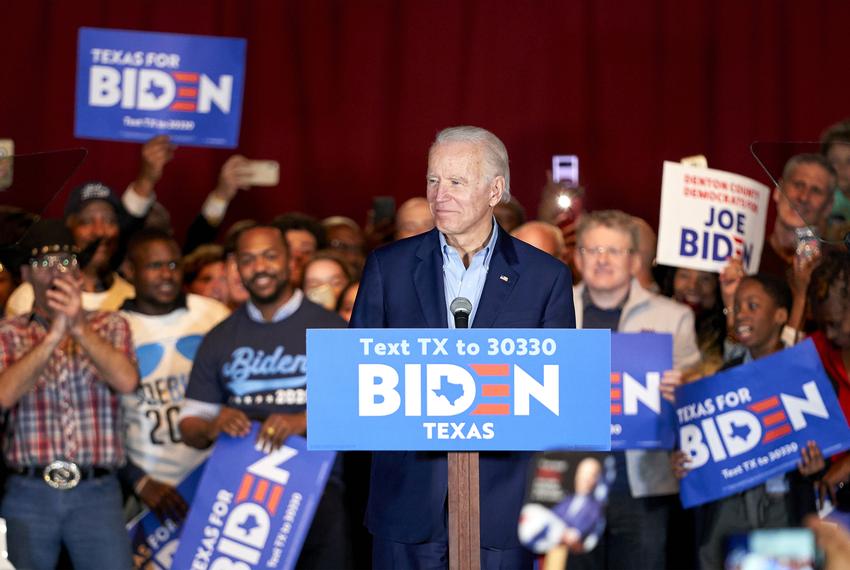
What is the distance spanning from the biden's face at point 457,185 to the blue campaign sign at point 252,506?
1.81m

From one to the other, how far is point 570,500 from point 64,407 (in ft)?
6.30

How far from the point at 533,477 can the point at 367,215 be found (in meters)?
2.86

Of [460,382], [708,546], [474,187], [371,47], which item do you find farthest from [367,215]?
[460,382]

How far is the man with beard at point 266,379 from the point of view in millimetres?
4816

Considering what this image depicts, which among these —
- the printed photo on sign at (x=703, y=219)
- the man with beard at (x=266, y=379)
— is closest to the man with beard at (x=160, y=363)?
the man with beard at (x=266, y=379)

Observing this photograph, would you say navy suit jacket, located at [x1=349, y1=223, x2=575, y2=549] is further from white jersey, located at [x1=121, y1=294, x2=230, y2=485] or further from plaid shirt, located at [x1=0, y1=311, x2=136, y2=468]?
white jersey, located at [x1=121, y1=294, x2=230, y2=485]

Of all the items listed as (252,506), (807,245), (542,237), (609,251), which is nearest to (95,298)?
(252,506)

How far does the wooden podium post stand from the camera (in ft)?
8.48

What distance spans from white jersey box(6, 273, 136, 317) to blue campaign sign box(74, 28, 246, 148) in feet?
2.43

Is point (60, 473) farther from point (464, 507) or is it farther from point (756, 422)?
point (756, 422)

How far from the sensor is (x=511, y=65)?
7.39 metres

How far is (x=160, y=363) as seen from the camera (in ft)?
17.4

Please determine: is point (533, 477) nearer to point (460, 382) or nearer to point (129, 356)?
point (129, 356)

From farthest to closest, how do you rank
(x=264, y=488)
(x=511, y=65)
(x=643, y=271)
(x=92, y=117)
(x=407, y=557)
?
(x=511, y=65) < (x=92, y=117) < (x=643, y=271) < (x=264, y=488) < (x=407, y=557)
